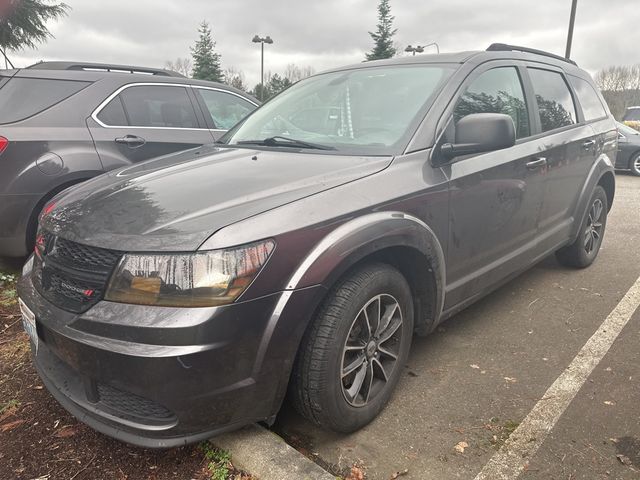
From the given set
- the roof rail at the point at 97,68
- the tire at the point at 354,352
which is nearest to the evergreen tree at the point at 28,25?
the roof rail at the point at 97,68

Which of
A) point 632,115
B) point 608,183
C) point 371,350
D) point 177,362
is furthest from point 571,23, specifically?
point 177,362

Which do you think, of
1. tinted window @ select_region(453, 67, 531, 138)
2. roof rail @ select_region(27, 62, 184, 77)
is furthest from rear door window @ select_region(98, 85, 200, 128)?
tinted window @ select_region(453, 67, 531, 138)

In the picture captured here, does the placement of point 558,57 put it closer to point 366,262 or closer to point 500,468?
point 366,262

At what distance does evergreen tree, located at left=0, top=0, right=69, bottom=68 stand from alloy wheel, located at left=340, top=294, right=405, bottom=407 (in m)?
21.7

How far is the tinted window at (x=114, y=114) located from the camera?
4.36 m

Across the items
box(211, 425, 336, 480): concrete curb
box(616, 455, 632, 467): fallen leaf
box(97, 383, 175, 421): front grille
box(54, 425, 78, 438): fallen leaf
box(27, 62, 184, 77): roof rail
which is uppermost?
box(27, 62, 184, 77): roof rail

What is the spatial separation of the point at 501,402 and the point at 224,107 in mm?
4138

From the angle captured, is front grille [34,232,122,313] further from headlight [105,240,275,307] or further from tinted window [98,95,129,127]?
tinted window [98,95,129,127]

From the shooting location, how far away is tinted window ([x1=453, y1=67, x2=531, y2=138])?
113 inches

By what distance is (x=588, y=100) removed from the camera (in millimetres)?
4426

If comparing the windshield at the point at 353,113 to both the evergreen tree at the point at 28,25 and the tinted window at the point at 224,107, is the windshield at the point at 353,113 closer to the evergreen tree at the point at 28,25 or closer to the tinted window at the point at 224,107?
the tinted window at the point at 224,107

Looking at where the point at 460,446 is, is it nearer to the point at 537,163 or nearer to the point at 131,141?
the point at 537,163

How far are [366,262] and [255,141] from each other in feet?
4.11

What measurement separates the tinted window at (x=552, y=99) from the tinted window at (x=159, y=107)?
3.18 meters
